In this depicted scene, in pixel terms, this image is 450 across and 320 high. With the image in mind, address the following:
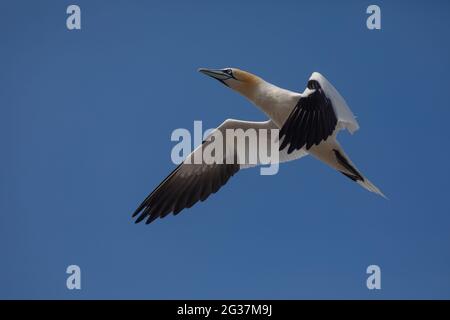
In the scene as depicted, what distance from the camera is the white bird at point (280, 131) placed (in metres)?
5.98

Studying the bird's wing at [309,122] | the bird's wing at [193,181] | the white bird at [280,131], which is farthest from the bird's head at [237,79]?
the bird's wing at [309,122]

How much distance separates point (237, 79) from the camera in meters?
7.28

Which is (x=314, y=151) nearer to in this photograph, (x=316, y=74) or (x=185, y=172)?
(x=316, y=74)

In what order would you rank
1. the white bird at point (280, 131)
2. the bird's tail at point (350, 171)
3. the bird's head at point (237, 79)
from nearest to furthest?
the white bird at point (280, 131) < the bird's tail at point (350, 171) < the bird's head at point (237, 79)

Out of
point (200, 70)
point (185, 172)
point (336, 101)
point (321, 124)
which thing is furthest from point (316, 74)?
point (185, 172)

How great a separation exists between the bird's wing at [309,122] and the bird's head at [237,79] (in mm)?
988

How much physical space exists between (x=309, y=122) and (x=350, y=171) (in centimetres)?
139

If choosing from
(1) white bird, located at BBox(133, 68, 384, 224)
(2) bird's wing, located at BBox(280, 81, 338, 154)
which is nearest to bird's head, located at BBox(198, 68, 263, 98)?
(1) white bird, located at BBox(133, 68, 384, 224)

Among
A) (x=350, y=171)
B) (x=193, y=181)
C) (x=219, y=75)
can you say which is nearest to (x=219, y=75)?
(x=219, y=75)

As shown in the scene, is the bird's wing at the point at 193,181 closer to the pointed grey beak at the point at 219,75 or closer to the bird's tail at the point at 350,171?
the pointed grey beak at the point at 219,75

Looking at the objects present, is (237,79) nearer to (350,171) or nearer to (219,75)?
(219,75)

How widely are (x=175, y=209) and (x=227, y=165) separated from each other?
74 cm

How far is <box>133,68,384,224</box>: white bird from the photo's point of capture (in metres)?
5.98

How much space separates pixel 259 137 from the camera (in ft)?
25.4
